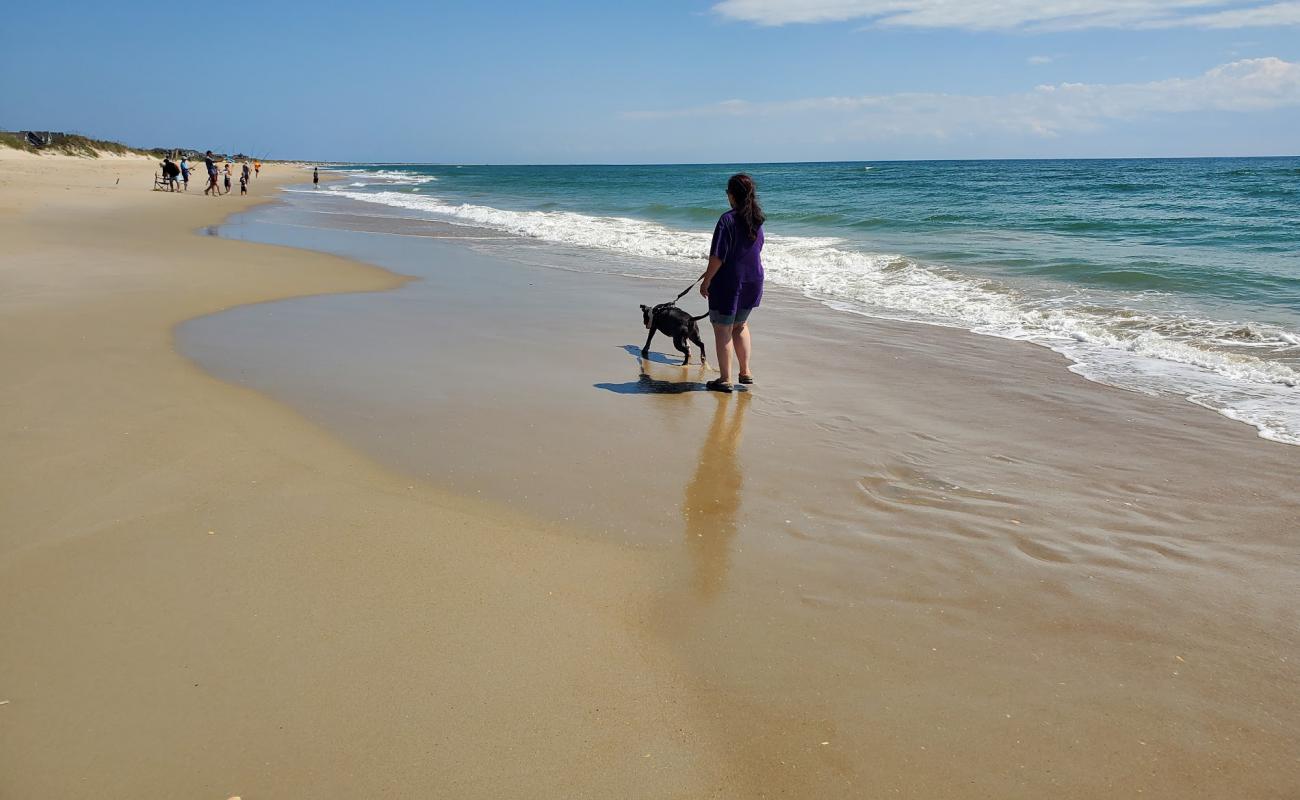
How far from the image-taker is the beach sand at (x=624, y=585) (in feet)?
7.93

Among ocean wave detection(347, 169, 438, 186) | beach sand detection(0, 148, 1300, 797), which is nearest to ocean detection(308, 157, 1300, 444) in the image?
beach sand detection(0, 148, 1300, 797)

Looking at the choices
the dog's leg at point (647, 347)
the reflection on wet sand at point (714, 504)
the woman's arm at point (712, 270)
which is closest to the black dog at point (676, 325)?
the dog's leg at point (647, 347)

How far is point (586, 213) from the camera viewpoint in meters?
30.4

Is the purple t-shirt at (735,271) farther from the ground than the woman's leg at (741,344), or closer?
farther from the ground

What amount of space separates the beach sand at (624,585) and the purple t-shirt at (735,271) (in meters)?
0.80

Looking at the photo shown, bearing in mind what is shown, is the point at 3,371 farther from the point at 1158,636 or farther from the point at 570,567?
the point at 1158,636

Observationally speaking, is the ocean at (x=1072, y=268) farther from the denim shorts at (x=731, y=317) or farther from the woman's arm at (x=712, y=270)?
the woman's arm at (x=712, y=270)

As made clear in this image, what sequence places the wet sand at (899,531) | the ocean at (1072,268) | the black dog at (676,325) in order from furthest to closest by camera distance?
the ocean at (1072,268) → the black dog at (676,325) → the wet sand at (899,531)

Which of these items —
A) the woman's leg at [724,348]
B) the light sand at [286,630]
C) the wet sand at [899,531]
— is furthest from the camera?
the woman's leg at [724,348]

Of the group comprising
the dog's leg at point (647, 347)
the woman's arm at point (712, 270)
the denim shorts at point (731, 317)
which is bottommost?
the dog's leg at point (647, 347)

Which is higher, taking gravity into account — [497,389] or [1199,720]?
[497,389]

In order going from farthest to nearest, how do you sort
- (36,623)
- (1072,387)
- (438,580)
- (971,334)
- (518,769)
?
(971,334) < (1072,387) < (438,580) < (36,623) < (518,769)

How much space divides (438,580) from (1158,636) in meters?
2.86

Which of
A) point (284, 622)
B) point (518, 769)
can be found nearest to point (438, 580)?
point (284, 622)
